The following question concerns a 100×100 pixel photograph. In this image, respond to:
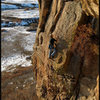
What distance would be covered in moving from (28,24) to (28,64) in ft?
71.6

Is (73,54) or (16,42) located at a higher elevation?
(73,54)

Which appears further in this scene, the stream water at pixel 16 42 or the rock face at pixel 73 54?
the stream water at pixel 16 42

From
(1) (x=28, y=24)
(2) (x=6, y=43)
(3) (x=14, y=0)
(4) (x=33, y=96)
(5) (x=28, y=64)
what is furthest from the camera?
(3) (x=14, y=0)

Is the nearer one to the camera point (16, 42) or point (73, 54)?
point (73, 54)

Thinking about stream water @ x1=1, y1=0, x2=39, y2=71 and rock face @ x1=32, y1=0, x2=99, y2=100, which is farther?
stream water @ x1=1, y1=0, x2=39, y2=71

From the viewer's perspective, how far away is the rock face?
836cm

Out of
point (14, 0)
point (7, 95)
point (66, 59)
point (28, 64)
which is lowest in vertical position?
point (7, 95)

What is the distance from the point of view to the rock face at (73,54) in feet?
27.4

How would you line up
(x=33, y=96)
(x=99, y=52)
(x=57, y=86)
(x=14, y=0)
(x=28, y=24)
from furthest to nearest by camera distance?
1. (x=14, y=0)
2. (x=28, y=24)
3. (x=33, y=96)
4. (x=57, y=86)
5. (x=99, y=52)

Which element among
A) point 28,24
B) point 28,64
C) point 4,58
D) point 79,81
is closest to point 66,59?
point 79,81

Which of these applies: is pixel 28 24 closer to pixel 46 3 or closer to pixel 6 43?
pixel 6 43

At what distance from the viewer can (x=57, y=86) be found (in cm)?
1030

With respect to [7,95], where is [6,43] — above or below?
above

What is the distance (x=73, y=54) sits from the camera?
9.16m
